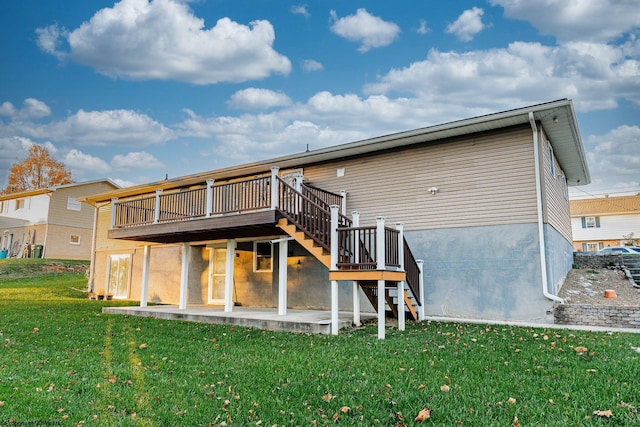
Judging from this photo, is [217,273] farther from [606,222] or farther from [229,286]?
[606,222]

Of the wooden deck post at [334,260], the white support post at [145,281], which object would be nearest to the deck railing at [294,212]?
the wooden deck post at [334,260]

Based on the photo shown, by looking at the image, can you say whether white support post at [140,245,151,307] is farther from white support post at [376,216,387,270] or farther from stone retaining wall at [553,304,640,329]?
stone retaining wall at [553,304,640,329]

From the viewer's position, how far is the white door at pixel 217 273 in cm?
1487

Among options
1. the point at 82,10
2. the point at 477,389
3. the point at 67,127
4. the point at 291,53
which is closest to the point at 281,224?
the point at 477,389

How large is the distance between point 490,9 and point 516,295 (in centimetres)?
1116

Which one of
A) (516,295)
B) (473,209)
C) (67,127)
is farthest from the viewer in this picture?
(67,127)

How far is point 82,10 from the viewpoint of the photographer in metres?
18.7

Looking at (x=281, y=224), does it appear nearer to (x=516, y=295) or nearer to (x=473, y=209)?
(x=473, y=209)

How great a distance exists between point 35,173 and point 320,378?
1656 inches

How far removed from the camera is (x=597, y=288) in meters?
11.8

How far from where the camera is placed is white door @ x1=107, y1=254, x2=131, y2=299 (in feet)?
57.7

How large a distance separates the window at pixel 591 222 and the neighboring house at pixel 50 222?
37848 mm

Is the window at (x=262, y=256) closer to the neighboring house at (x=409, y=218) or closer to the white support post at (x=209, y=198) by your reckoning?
the neighboring house at (x=409, y=218)

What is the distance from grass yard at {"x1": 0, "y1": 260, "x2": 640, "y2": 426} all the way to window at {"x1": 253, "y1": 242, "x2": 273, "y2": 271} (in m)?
5.28
